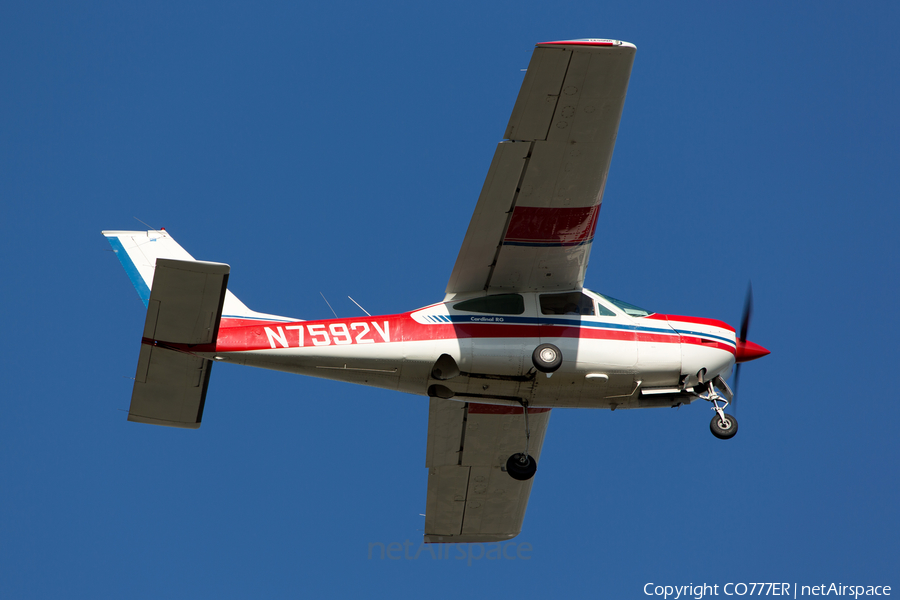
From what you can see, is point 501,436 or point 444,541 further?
point 444,541

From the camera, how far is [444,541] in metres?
19.0

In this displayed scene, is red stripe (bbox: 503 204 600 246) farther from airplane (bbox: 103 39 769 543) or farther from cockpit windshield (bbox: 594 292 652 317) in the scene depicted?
cockpit windshield (bbox: 594 292 652 317)

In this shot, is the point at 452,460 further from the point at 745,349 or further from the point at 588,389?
the point at 745,349

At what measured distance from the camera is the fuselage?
14023 millimetres

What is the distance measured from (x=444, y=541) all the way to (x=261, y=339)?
707cm

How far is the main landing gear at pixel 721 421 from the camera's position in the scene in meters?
14.8

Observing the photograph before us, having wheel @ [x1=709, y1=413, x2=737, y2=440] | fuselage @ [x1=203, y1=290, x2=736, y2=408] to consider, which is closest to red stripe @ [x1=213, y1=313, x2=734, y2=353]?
fuselage @ [x1=203, y1=290, x2=736, y2=408]

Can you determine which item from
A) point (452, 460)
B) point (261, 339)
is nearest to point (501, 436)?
point (452, 460)

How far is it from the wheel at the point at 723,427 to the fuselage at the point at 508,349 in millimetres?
585

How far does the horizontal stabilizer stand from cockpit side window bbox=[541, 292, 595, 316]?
4884 millimetres

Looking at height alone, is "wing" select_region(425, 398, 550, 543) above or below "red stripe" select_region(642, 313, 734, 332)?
below

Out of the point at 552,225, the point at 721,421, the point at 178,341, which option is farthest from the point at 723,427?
the point at 178,341

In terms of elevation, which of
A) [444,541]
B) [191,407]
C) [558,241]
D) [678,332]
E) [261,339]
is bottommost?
[444,541]

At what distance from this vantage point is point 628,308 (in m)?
15.0
